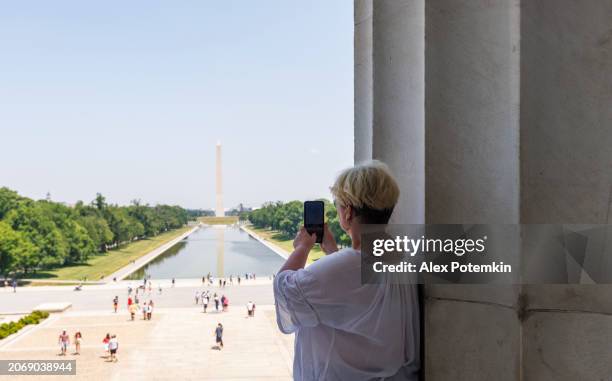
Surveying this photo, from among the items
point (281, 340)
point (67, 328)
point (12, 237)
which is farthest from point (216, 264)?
point (281, 340)

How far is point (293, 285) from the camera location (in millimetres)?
2348

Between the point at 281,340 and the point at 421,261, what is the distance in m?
20.7

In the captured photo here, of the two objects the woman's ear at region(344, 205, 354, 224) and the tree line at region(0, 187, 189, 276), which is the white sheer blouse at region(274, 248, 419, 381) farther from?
the tree line at region(0, 187, 189, 276)

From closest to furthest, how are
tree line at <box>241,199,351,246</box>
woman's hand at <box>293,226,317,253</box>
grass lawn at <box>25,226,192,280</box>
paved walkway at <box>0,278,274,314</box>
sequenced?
1. woman's hand at <box>293,226,317,253</box>
2. paved walkway at <box>0,278,274,314</box>
3. grass lawn at <box>25,226,192,280</box>
4. tree line at <box>241,199,351,246</box>

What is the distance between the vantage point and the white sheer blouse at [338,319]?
2.33 meters

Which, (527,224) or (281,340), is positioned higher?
(527,224)

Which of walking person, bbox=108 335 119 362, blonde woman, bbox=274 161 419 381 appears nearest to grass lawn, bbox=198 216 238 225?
walking person, bbox=108 335 119 362

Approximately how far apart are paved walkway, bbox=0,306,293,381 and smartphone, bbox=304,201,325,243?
14.3 meters

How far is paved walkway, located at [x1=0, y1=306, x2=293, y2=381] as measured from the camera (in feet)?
57.5

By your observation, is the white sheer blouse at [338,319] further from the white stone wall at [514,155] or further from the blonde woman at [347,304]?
the white stone wall at [514,155]

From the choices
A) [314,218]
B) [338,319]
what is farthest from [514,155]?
[338,319]

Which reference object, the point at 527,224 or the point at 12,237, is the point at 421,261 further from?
the point at 12,237

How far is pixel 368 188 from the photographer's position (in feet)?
7.73

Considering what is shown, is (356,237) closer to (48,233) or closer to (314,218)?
(314,218)
